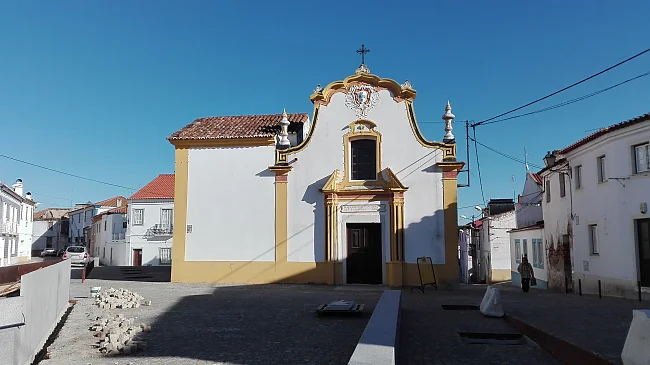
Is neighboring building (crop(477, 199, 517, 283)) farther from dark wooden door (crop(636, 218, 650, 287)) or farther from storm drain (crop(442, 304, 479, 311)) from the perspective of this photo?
storm drain (crop(442, 304, 479, 311))

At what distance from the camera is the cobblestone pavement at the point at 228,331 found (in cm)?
686

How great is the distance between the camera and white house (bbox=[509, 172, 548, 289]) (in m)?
25.2

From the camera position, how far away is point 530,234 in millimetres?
27031

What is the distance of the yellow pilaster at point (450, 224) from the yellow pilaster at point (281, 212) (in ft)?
17.9

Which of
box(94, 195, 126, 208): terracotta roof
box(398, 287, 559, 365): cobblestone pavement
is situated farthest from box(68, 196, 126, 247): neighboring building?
box(398, 287, 559, 365): cobblestone pavement

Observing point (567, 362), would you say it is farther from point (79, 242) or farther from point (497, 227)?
point (79, 242)

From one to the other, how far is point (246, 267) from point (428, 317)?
30.8ft

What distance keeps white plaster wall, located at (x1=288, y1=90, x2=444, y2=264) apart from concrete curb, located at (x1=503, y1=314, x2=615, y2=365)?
8179 millimetres

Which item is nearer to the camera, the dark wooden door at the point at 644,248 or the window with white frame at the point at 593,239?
the dark wooden door at the point at 644,248

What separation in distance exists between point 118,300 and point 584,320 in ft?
33.4

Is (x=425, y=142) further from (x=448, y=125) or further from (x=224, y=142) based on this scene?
(x=224, y=142)

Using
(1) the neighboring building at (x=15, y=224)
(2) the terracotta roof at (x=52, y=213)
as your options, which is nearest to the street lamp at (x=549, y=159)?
(1) the neighboring building at (x=15, y=224)

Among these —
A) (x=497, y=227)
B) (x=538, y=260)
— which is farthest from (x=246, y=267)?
(x=497, y=227)

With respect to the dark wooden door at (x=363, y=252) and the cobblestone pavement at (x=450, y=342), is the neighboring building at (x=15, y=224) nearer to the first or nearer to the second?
the dark wooden door at (x=363, y=252)
